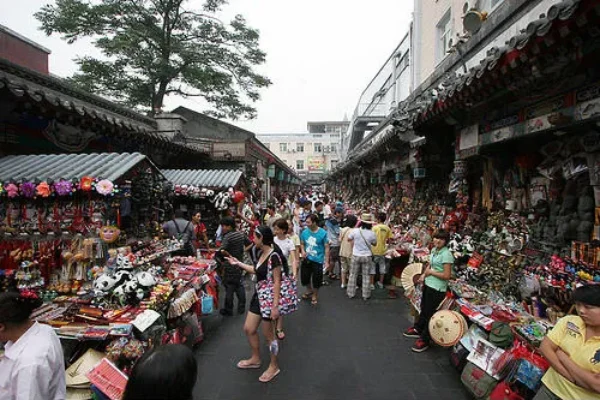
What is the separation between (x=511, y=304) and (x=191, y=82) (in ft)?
53.1

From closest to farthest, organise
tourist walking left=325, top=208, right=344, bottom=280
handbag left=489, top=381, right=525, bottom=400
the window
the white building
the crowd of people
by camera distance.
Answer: the crowd of people, handbag left=489, top=381, right=525, bottom=400, tourist walking left=325, top=208, right=344, bottom=280, the window, the white building

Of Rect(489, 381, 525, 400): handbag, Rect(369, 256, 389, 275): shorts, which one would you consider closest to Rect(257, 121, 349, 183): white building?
Rect(369, 256, 389, 275): shorts

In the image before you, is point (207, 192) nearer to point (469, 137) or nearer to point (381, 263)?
point (381, 263)

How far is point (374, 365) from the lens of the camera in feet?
14.3

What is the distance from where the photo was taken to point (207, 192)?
29.6 ft

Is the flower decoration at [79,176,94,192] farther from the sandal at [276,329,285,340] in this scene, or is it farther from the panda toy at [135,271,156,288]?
the sandal at [276,329,285,340]

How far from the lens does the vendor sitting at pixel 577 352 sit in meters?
2.25

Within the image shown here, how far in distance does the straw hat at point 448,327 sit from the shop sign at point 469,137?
99.3 inches

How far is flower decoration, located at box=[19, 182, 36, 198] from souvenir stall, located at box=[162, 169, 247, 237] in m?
4.44

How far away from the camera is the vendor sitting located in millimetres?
2246

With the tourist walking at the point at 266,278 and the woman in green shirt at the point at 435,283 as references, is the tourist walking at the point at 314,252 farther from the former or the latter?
the tourist walking at the point at 266,278

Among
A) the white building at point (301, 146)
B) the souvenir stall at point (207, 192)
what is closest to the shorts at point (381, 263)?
the souvenir stall at point (207, 192)

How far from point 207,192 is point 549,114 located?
7469mm

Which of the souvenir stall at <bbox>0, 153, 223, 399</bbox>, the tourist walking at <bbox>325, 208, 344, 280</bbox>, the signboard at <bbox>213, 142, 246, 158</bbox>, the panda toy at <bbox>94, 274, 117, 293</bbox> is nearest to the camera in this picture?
the souvenir stall at <bbox>0, 153, 223, 399</bbox>
